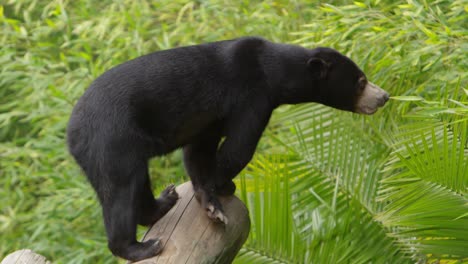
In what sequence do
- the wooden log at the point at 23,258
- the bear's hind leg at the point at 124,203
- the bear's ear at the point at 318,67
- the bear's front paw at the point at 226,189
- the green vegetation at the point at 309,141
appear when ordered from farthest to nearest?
the green vegetation at the point at 309,141
the bear's ear at the point at 318,67
the bear's front paw at the point at 226,189
the bear's hind leg at the point at 124,203
the wooden log at the point at 23,258

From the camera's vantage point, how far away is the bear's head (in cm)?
389

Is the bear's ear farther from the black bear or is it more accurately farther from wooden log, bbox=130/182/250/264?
wooden log, bbox=130/182/250/264

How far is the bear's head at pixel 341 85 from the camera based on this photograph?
389cm

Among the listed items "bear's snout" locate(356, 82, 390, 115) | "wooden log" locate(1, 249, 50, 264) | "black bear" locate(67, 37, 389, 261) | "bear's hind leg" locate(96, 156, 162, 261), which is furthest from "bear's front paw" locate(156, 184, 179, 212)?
"bear's snout" locate(356, 82, 390, 115)

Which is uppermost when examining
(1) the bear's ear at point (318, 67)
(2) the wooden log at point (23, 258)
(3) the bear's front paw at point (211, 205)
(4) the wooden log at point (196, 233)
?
(1) the bear's ear at point (318, 67)

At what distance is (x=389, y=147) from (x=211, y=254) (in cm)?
172

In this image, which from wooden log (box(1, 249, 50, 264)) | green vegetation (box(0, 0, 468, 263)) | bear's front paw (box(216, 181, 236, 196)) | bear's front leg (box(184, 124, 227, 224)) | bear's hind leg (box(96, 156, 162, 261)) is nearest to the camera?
wooden log (box(1, 249, 50, 264))

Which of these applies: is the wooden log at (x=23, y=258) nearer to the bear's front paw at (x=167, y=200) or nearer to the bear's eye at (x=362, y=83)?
the bear's front paw at (x=167, y=200)

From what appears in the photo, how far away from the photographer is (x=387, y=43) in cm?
494

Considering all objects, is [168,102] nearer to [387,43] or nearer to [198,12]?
[387,43]

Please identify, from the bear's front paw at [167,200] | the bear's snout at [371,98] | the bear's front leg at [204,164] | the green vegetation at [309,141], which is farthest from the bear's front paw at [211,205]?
the bear's snout at [371,98]

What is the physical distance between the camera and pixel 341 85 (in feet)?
13.0

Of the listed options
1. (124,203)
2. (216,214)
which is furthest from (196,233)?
(124,203)

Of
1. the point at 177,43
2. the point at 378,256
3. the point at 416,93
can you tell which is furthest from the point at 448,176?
the point at 177,43
